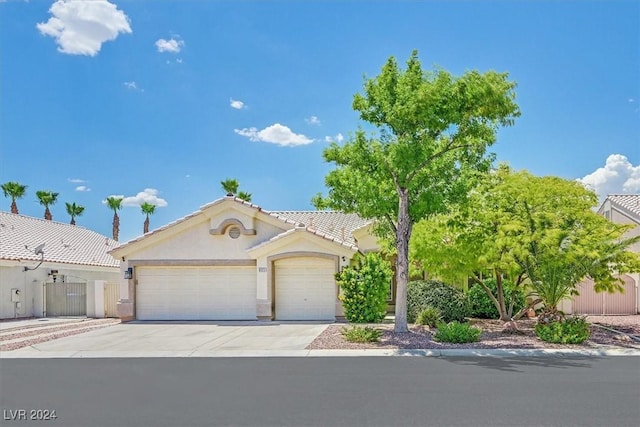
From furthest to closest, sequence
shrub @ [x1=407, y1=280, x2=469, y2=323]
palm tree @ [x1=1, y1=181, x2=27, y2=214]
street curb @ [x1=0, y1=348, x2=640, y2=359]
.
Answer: palm tree @ [x1=1, y1=181, x2=27, y2=214]
shrub @ [x1=407, y1=280, x2=469, y2=323]
street curb @ [x1=0, y1=348, x2=640, y2=359]

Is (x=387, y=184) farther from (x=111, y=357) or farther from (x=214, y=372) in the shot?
(x=111, y=357)

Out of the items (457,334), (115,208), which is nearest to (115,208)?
(115,208)

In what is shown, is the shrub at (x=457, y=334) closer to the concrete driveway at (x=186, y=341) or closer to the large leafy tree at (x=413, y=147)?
the large leafy tree at (x=413, y=147)

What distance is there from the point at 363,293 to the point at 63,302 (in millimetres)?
15862

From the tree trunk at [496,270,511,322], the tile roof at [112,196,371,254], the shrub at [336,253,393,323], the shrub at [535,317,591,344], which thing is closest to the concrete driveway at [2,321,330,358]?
the shrub at [336,253,393,323]

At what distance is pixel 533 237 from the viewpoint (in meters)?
15.2

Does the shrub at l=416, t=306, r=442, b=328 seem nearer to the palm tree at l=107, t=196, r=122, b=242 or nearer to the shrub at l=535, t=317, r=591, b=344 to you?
the shrub at l=535, t=317, r=591, b=344

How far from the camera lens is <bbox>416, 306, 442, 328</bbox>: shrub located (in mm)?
17861

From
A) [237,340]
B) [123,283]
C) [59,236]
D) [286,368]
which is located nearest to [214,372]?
[286,368]

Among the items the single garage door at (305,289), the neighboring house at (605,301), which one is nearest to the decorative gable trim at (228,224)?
the single garage door at (305,289)

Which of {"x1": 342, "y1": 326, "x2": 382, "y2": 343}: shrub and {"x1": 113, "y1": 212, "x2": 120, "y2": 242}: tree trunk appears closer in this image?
{"x1": 342, "y1": 326, "x2": 382, "y2": 343}: shrub

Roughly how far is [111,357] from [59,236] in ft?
71.3

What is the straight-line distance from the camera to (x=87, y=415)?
801 cm

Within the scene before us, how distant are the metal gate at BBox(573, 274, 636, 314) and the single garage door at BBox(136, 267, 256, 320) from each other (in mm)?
14372
